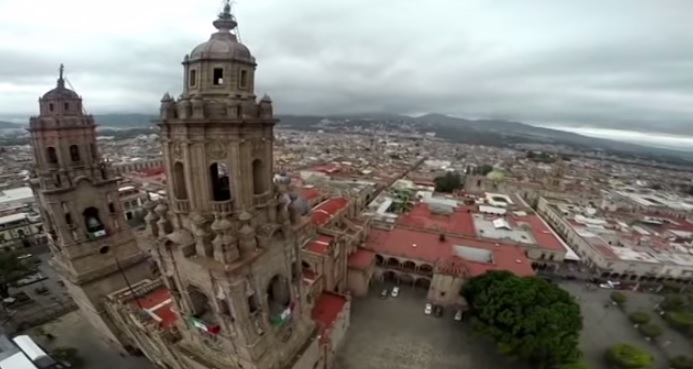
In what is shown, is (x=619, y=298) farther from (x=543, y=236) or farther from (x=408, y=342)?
(x=408, y=342)

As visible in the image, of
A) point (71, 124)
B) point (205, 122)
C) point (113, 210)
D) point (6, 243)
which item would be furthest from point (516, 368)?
point (6, 243)

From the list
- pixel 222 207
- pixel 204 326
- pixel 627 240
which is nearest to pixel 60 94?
pixel 222 207

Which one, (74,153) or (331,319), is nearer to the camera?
(74,153)

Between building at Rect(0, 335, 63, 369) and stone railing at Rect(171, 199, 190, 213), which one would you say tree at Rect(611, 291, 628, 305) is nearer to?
stone railing at Rect(171, 199, 190, 213)

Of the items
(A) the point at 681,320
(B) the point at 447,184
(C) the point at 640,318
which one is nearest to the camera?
(A) the point at 681,320

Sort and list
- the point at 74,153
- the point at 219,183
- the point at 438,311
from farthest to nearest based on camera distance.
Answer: the point at 438,311, the point at 74,153, the point at 219,183

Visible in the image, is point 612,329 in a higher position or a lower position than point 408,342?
lower

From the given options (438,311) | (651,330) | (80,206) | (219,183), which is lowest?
(438,311)

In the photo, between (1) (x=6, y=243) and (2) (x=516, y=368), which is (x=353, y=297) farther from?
(1) (x=6, y=243)
